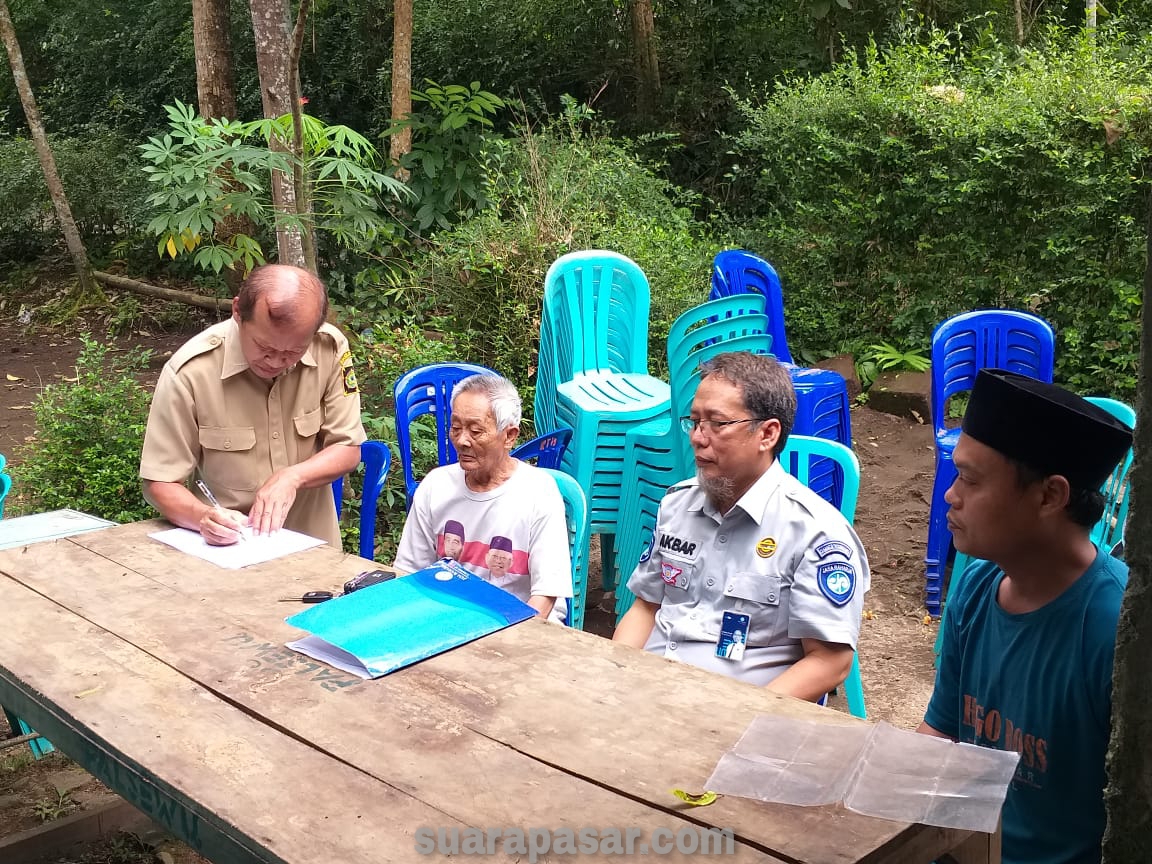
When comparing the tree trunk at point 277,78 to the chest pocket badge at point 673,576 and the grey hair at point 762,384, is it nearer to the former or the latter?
the grey hair at point 762,384

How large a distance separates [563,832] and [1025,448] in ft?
3.18

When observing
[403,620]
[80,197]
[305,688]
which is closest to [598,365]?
[403,620]

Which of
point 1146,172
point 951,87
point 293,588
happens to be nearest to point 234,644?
point 293,588

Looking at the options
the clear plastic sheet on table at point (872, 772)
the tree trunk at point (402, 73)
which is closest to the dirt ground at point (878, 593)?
the clear plastic sheet on table at point (872, 772)

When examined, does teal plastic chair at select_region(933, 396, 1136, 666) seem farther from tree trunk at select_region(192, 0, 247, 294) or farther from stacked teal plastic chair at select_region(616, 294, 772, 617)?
tree trunk at select_region(192, 0, 247, 294)

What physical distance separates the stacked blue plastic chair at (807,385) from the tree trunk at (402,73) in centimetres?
372

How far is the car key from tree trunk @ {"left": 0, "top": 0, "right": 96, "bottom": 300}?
30.1ft

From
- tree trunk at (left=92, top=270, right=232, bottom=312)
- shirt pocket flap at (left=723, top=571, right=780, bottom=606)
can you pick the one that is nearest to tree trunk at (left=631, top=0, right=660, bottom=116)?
tree trunk at (left=92, top=270, right=232, bottom=312)

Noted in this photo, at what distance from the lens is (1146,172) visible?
20.2ft

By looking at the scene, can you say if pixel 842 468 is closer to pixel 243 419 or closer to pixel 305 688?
pixel 305 688

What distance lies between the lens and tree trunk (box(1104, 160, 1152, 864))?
1046 mm

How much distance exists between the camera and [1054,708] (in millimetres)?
1834

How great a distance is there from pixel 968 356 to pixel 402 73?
569 centimetres

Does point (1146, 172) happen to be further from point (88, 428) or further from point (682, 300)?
point (88, 428)
